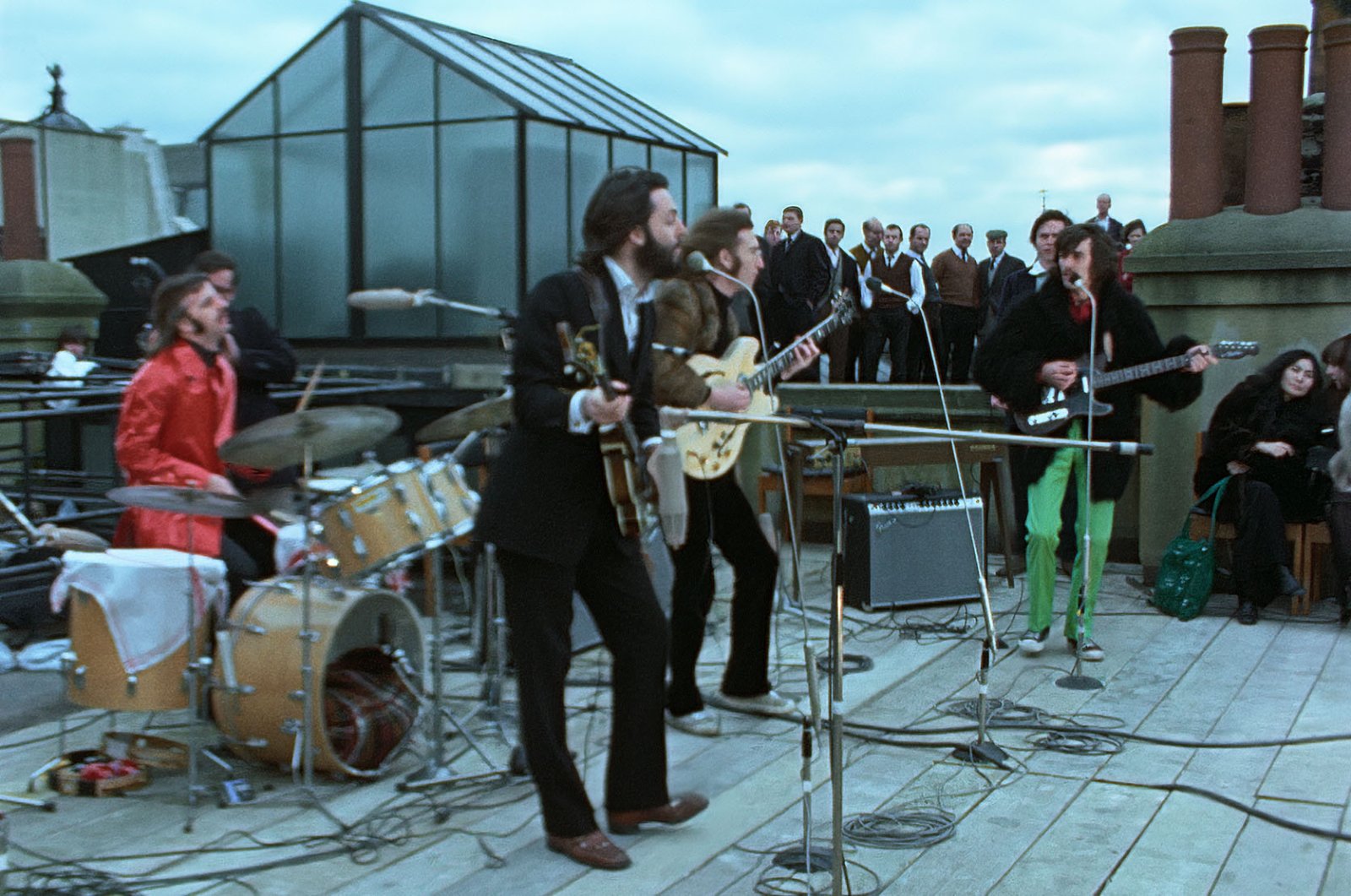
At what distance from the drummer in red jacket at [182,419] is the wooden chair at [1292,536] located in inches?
202

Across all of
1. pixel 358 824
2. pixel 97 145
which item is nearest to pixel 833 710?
pixel 358 824

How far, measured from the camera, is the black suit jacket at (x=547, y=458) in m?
4.07

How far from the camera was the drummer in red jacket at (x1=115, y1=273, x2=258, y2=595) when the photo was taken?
536cm

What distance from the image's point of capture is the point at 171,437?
548cm

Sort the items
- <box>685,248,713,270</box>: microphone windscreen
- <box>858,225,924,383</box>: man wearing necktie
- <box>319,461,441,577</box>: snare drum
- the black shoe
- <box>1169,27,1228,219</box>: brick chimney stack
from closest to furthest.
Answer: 1. <box>685,248,713,270</box>: microphone windscreen
2. <box>319,461,441,577</box>: snare drum
3. the black shoe
4. <box>1169,27,1228,219</box>: brick chimney stack
5. <box>858,225,924,383</box>: man wearing necktie

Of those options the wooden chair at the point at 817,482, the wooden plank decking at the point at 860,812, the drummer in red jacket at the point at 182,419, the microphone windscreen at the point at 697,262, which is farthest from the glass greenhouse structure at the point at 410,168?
the microphone windscreen at the point at 697,262

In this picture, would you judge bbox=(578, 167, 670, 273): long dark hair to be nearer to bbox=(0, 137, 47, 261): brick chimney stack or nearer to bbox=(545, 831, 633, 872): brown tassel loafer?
bbox=(545, 831, 633, 872): brown tassel loafer

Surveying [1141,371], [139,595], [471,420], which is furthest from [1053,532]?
[139,595]

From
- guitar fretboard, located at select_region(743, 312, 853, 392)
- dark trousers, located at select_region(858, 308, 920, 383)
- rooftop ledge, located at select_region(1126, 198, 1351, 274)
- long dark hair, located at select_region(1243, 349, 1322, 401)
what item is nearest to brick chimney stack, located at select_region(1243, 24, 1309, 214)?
rooftop ledge, located at select_region(1126, 198, 1351, 274)

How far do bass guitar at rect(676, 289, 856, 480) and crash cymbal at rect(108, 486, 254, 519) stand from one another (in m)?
1.60

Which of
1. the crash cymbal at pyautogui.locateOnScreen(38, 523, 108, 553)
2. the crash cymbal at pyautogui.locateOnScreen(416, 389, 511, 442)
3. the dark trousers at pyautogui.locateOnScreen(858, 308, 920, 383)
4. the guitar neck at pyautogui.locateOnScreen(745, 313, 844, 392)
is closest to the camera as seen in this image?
the crash cymbal at pyautogui.locateOnScreen(416, 389, 511, 442)

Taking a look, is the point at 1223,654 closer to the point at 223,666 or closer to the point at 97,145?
the point at 223,666

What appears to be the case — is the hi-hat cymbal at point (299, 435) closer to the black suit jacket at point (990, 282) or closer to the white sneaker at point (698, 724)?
the white sneaker at point (698, 724)

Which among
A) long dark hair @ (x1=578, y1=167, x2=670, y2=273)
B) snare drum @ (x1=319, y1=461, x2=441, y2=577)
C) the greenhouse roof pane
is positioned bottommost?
snare drum @ (x1=319, y1=461, x2=441, y2=577)
